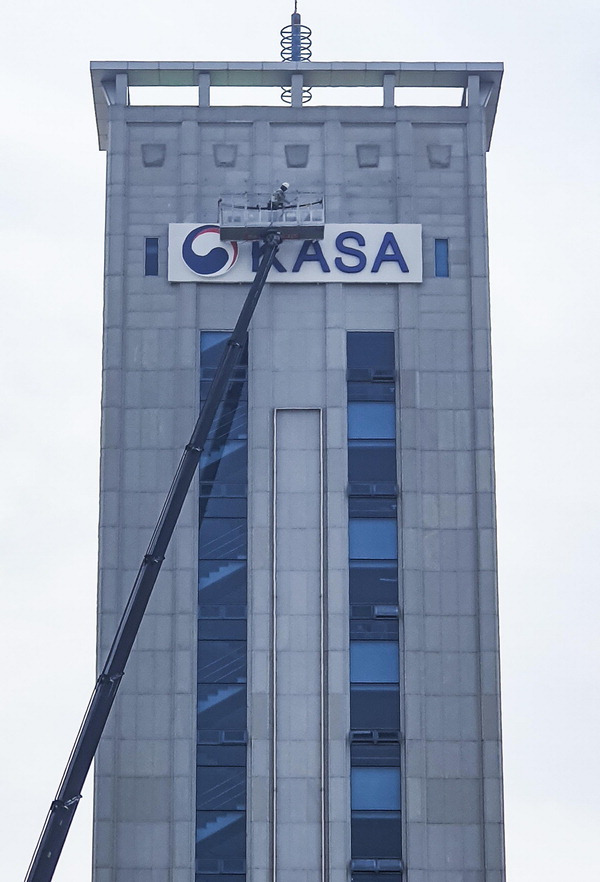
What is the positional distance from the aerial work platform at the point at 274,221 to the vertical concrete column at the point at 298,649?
30.9 feet

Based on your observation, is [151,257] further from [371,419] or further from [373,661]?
[373,661]

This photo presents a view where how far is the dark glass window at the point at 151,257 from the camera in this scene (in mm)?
94750

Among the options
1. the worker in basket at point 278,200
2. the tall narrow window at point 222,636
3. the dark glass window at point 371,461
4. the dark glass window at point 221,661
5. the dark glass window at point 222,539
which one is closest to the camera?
the tall narrow window at point 222,636

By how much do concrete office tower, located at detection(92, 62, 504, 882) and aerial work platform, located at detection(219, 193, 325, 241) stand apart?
1.77 meters

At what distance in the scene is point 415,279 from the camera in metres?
94.5

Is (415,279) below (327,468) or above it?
above

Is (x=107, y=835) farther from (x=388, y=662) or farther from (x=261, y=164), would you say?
(x=261, y=164)

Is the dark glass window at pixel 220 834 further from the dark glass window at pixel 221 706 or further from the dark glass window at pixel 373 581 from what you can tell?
the dark glass window at pixel 373 581

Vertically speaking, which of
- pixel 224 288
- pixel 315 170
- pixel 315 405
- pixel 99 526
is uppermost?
pixel 315 170

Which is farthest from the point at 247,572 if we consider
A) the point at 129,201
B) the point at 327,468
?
the point at 129,201

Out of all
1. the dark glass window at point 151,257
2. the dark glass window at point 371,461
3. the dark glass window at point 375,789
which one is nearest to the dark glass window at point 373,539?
the dark glass window at point 371,461

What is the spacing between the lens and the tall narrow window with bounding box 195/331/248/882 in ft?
284

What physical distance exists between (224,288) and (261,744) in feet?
79.6

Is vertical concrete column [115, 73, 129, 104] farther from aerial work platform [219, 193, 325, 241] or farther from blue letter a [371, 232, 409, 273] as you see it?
blue letter a [371, 232, 409, 273]
